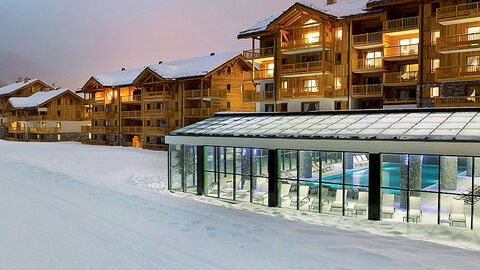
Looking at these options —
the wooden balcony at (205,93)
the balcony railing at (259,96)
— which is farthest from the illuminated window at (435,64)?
the wooden balcony at (205,93)

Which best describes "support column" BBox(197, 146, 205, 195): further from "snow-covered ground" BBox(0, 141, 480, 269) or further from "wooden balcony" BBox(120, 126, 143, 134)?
"wooden balcony" BBox(120, 126, 143, 134)

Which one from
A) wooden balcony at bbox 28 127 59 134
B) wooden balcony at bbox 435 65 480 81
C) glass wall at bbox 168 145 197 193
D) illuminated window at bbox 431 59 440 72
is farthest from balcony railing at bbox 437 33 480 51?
wooden balcony at bbox 28 127 59 134

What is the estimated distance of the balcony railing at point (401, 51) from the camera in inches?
1241

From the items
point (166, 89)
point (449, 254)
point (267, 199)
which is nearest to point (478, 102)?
point (267, 199)

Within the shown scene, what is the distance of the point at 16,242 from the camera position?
12.8 m

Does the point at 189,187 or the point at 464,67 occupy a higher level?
the point at 464,67

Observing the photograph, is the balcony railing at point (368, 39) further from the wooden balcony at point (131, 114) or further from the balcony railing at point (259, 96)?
the wooden balcony at point (131, 114)

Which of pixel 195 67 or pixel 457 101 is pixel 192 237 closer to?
pixel 457 101

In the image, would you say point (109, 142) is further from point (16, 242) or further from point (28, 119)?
point (16, 242)

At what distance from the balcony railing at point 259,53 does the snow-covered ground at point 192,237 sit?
21647mm

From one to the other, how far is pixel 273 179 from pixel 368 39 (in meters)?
19.8

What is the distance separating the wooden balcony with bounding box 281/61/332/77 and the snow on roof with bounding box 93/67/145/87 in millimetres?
24728

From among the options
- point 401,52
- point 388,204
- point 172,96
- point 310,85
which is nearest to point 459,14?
point 401,52

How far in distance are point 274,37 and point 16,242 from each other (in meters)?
30.6
